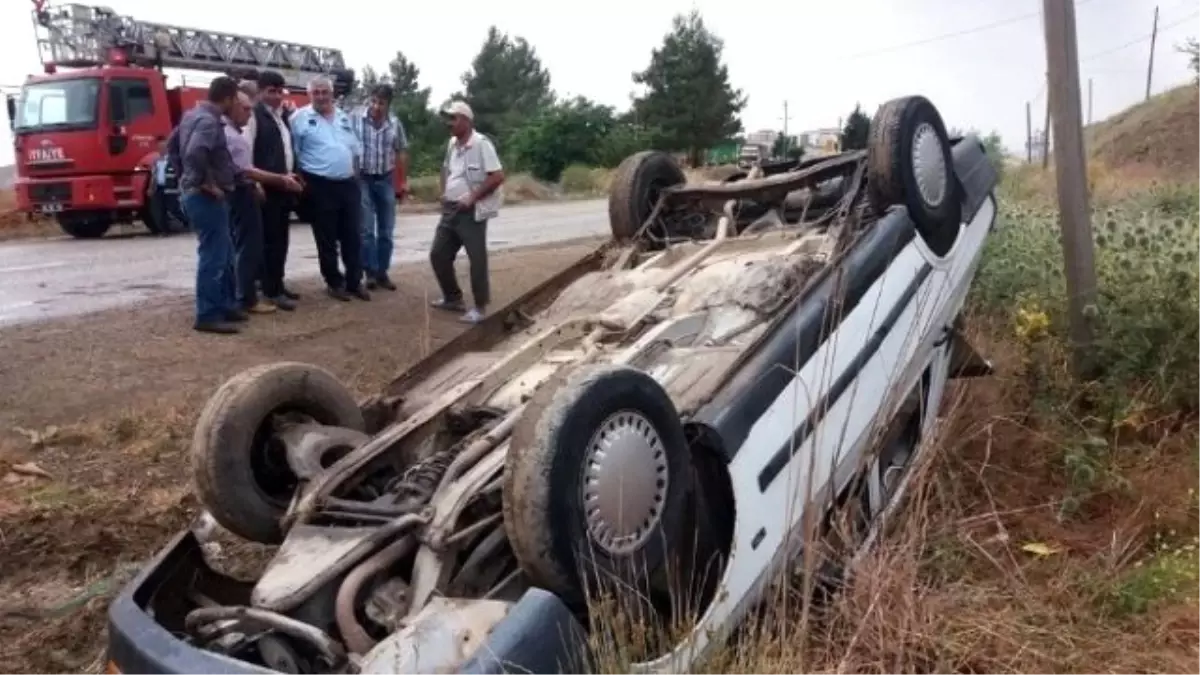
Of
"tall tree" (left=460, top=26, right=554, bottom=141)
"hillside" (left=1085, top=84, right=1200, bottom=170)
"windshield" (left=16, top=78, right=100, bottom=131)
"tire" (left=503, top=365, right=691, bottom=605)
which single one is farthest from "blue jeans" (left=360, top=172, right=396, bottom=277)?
"tall tree" (left=460, top=26, right=554, bottom=141)

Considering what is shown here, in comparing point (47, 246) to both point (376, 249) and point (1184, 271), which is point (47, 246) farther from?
point (1184, 271)

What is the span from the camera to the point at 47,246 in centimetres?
1605

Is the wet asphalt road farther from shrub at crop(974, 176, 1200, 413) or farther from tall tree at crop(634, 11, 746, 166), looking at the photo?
tall tree at crop(634, 11, 746, 166)

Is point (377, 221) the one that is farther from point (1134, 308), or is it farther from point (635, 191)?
point (1134, 308)

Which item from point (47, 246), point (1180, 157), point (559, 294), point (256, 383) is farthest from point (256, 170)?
point (1180, 157)

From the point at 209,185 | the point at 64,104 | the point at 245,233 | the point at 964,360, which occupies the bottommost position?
the point at 964,360

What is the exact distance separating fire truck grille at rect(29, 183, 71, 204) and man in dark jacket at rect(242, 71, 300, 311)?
982 centimetres

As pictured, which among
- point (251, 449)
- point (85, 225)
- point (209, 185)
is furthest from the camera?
point (85, 225)

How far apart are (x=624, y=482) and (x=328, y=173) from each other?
19.3 feet

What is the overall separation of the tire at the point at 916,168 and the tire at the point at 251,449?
2.03 m

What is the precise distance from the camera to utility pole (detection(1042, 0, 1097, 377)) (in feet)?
17.2

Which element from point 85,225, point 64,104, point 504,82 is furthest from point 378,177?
point 504,82

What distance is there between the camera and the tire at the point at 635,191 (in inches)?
203

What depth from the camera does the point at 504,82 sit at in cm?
6375
